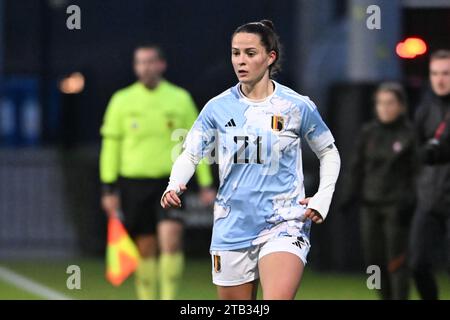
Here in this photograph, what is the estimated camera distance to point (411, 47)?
59.2 feet

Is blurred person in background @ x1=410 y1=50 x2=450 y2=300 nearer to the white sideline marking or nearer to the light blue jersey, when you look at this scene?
the light blue jersey

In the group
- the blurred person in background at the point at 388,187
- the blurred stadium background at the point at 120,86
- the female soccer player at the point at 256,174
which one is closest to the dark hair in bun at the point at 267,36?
the female soccer player at the point at 256,174

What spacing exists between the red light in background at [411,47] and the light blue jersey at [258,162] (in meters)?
8.95

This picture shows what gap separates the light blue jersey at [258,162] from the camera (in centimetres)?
885

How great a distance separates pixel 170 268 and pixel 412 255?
2.14 metres

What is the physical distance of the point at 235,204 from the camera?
894 cm

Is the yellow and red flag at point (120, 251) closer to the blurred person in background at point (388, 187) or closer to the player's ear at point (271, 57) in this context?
the blurred person in background at point (388, 187)

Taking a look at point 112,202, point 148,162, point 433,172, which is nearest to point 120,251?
point 112,202

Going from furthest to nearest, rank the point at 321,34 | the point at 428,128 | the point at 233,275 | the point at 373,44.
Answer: the point at 321,34 → the point at 373,44 → the point at 428,128 → the point at 233,275

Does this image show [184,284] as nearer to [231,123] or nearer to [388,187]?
[388,187]

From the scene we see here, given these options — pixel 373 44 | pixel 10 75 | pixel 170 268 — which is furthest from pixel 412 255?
pixel 10 75
